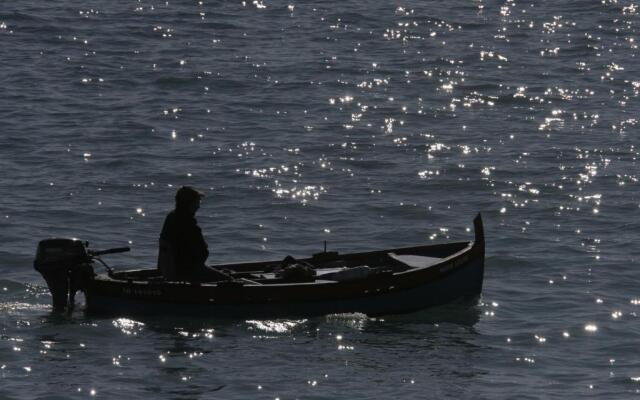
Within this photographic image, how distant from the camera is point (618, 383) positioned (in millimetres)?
19172

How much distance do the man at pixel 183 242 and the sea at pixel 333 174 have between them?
0.73 metres

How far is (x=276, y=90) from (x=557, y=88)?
7412mm

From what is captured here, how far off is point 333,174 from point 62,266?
445 inches

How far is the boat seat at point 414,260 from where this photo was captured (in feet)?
75.2

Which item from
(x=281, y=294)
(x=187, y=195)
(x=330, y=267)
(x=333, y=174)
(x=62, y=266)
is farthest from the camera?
(x=333, y=174)

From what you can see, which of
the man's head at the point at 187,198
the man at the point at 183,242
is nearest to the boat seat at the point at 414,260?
the man at the point at 183,242

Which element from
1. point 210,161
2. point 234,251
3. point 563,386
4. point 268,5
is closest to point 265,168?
point 210,161

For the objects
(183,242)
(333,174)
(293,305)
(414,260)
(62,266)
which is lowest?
(293,305)

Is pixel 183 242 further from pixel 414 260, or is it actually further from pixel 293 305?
pixel 414 260

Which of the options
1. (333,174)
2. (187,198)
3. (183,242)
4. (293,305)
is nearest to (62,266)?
(183,242)

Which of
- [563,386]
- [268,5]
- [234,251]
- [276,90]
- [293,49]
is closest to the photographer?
[563,386]

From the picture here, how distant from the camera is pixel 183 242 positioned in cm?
2128

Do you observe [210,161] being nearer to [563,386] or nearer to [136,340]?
[136,340]

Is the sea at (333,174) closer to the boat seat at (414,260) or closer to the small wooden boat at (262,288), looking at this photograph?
the small wooden boat at (262,288)
